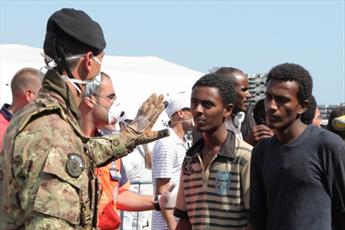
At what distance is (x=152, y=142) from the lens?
15.8ft

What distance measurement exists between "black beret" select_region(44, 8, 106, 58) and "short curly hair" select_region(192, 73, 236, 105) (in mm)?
1397

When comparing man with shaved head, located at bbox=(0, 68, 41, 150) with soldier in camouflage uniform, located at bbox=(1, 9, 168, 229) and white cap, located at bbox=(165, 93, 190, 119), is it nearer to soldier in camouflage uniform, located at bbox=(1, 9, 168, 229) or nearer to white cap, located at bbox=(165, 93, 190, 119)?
white cap, located at bbox=(165, 93, 190, 119)

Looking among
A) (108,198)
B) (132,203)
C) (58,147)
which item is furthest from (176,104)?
(58,147)

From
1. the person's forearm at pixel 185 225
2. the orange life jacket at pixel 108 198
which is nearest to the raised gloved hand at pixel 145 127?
the person's forearm at pixel 185 225

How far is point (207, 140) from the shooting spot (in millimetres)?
4832

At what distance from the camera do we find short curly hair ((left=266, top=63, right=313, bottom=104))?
4.50 metres

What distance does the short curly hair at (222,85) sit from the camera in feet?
16.0

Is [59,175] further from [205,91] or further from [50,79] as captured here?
[205,91]

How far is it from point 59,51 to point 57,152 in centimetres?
59

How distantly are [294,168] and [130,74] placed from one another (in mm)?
12993

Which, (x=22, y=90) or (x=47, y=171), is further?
(x=22, y=90)

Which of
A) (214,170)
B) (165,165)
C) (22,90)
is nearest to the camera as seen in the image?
(214,170)

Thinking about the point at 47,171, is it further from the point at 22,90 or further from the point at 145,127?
the point at 22,90

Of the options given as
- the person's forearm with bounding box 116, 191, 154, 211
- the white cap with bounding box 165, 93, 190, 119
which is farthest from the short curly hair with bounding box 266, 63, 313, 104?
the white cap with bounding box 165, 93, 190, 119
